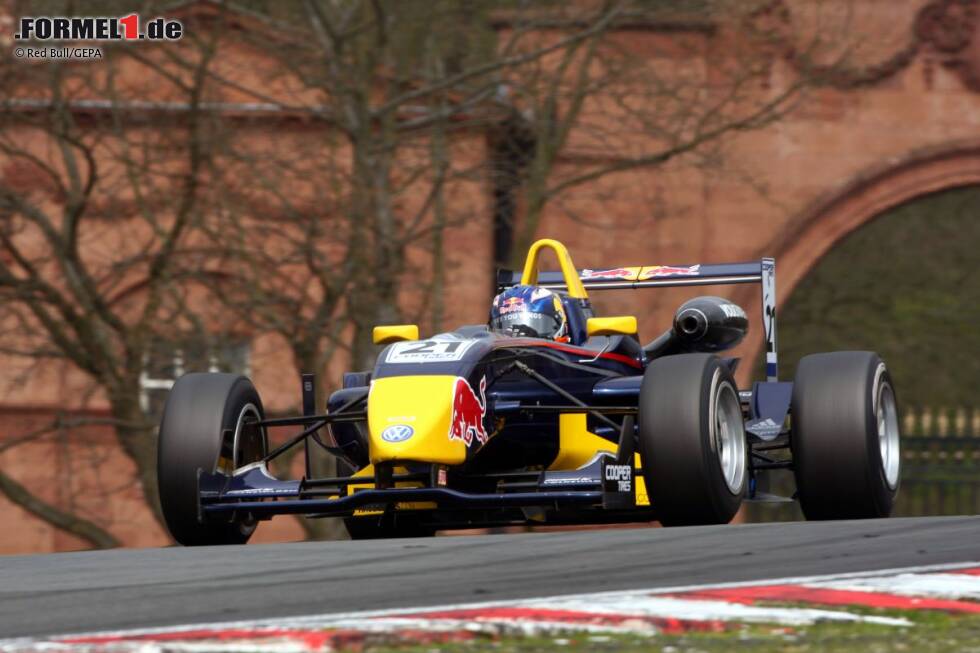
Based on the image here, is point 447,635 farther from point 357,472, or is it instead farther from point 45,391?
point 45,391

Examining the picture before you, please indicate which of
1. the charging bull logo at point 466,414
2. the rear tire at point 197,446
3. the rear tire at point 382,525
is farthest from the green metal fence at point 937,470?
the charging bull logo at point 466,414

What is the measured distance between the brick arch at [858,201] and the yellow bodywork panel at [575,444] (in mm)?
12981

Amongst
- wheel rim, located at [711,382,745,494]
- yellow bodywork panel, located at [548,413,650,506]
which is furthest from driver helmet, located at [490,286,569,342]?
wheel rim, located at [711,382,745,494]

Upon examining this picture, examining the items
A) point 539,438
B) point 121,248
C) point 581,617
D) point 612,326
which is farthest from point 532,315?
point 121,248

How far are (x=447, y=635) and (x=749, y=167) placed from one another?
693 inches

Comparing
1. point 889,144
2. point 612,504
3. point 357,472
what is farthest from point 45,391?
point 612,504

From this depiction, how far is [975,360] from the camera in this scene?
2394 cm

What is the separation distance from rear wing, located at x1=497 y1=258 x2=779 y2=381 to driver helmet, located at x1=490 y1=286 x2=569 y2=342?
0.98 m

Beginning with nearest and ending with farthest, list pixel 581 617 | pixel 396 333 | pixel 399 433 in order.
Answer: pixel 581 617, pixel 399 433, pixel 396 333

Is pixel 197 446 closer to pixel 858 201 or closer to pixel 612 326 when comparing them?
pixel 612 326

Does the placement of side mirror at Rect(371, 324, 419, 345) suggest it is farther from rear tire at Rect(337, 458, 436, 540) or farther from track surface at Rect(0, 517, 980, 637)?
track surface at Rect(0, 517, 980, 637)

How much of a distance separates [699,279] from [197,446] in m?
3.61

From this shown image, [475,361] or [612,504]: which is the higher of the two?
[475,361]

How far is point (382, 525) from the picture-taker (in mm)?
10523
